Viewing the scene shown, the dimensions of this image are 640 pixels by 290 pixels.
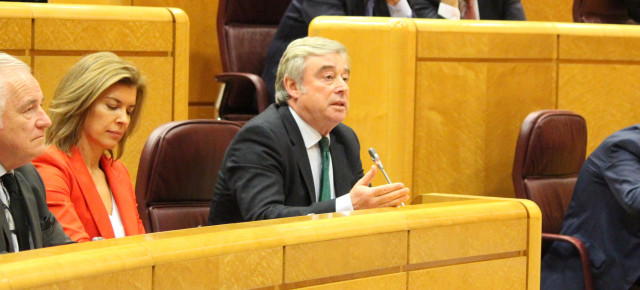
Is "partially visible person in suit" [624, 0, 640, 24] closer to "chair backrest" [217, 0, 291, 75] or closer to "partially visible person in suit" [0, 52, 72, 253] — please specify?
"chair backrest" [217, 0, 291, 75]

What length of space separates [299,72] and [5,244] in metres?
0.85

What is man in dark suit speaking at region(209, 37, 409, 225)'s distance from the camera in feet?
6.34

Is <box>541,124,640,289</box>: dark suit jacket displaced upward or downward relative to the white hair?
Result: downward

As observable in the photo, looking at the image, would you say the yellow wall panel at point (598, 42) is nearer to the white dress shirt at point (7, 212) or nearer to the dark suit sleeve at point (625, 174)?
the dark suit sleeve at point (625, 174)

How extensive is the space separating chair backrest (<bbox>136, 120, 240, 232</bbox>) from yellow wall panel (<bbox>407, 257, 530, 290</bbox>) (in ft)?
2.23

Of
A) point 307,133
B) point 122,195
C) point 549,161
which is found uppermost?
point 307,133

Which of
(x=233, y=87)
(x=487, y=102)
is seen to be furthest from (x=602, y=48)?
(x=233, y=87)

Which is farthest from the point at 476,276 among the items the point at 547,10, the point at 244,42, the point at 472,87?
the point at 547,10

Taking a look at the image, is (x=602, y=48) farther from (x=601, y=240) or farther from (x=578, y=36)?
(x=601, y=240)

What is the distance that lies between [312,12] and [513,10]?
74 cm

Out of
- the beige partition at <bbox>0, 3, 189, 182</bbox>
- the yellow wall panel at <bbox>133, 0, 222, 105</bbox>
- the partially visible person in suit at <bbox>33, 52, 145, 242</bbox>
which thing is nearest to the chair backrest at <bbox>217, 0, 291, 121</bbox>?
the yellow wall panel at <bbox>133, 0, 222, 105</bbox>

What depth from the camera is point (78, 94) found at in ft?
6.15

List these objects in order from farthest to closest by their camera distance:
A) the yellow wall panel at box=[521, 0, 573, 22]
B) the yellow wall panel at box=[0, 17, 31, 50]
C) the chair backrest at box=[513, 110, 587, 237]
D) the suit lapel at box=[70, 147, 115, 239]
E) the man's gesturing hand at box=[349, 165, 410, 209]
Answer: the yellow wall panel at box=[521, 0, 573, 22] < the chair backrest at box=[513, 110, 587, 237] < the yellow wall panel at box=[0, 17, 31, 50] < the suit lapel at box=[70, 147, 115, 239] < the man's gesturing hand at box=[349, 165, 410, 209]

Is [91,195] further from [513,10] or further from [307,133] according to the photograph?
[513,10]
